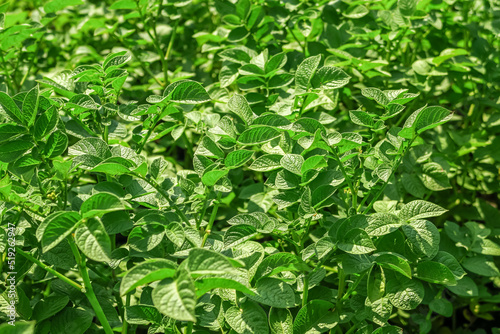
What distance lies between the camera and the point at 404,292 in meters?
1.05

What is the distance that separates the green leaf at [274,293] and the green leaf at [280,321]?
101 mm

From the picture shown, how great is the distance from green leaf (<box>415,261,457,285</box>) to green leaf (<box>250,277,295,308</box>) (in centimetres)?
30

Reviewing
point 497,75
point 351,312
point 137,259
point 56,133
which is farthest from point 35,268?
point 497,75

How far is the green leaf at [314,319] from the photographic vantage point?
1057mm

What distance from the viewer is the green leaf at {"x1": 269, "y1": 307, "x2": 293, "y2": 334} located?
104 centimetres

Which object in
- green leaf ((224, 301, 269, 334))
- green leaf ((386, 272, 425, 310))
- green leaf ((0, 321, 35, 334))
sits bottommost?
green leaf ((386, 272, 425, 310))

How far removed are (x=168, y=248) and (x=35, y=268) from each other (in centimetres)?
37

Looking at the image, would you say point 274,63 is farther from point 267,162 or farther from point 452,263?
point 452,263

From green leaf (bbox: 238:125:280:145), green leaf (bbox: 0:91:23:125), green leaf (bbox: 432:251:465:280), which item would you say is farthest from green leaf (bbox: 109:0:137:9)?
green leaf (bbox: 432:251:465:280)

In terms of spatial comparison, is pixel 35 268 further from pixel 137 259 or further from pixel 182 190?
pixel 182 190

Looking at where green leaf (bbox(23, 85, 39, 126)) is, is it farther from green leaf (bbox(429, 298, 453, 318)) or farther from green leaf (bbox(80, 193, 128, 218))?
green leaf (bbox(429, 298, 453, 318))

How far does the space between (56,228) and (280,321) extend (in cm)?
51

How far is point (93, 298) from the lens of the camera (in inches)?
38.5

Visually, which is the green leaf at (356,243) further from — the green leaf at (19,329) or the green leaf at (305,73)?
the green leaf at (19,329)
